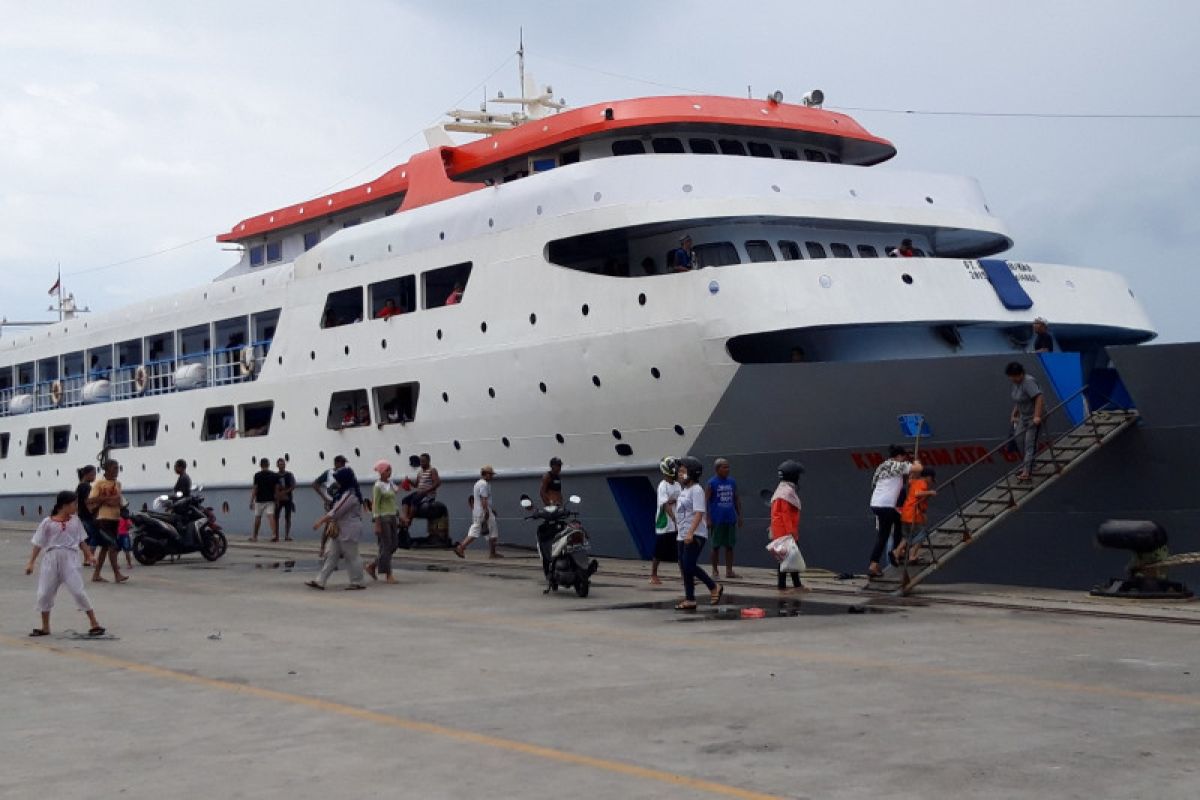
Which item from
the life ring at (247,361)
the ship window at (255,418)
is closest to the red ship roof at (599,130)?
the life ring at (247,361)

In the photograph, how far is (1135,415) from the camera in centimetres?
1352

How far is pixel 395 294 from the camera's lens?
22.9m

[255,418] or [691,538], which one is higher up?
[255,418]

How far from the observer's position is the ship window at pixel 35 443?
117 ft

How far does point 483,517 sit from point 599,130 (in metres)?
5.58

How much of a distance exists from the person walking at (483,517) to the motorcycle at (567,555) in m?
4.40

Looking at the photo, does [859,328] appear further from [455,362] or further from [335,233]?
[335,233]

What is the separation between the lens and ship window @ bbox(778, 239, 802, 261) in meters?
18.6

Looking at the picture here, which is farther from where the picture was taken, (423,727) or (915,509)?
(915,509)

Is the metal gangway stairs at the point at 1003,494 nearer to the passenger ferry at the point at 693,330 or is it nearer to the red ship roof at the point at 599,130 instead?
the passenger ferry at the point at 693,330

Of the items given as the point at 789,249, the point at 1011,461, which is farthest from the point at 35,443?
the point at 1011,461

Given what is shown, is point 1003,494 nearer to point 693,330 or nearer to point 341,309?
point 693,330

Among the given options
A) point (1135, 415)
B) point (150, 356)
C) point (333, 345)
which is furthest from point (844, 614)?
point (150, 356)

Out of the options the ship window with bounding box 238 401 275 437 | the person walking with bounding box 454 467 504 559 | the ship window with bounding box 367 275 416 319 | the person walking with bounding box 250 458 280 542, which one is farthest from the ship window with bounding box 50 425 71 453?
the person walking with bounding box 454 467 504 559
